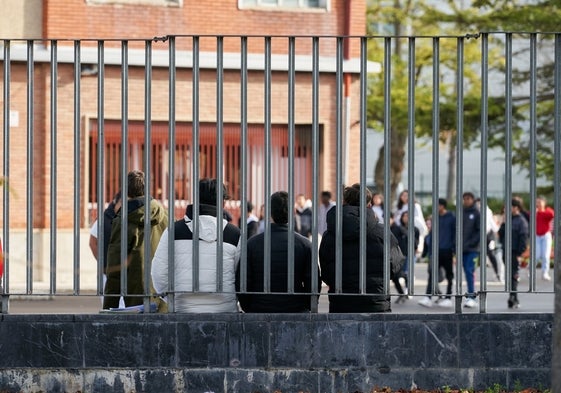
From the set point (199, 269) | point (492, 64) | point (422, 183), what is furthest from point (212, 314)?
point (422, 183)

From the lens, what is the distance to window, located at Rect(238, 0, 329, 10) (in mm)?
25562

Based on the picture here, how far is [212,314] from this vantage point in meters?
9.83

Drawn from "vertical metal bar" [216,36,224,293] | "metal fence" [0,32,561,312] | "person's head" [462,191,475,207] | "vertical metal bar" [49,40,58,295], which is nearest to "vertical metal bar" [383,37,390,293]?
"metal fence" [0,32,561,312]

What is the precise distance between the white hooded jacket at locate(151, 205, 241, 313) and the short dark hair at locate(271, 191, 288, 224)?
36 centimetres

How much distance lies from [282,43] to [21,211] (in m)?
5.74

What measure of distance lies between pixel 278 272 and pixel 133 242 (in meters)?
1.41

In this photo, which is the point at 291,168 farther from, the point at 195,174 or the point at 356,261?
the point at 356,261

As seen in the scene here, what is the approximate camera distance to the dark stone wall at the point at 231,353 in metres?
9.78

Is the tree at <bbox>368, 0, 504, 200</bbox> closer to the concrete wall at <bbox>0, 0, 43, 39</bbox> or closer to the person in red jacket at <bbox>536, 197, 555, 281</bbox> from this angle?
the person in red jacket at <bbox>536, 197, 555, 281</bbox>

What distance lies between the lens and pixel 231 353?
9.80 m

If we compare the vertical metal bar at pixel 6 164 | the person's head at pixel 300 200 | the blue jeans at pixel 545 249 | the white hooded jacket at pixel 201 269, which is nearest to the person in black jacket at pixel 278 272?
the white hooded jacket at pixel 201 269

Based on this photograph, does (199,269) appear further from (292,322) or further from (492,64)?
(492,64)

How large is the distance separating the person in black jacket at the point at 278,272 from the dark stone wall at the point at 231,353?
25cm

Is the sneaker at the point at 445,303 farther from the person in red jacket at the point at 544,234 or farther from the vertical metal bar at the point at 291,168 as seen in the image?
the vertical metal bar at the point at 291,168
